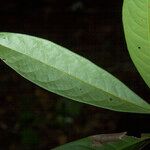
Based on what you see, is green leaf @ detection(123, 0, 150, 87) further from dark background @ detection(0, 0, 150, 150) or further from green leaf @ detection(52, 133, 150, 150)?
dark background @ detection(0, 0, 150, 150)

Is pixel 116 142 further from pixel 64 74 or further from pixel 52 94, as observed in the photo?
pixel 52 94

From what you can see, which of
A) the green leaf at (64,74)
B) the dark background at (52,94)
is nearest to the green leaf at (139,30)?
the green leaf at (64,74)

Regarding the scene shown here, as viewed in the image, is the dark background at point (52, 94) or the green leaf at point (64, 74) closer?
the green leaf at point (64, 74)

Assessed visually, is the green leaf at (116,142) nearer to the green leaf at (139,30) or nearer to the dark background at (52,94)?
the green leaf at (139,30)

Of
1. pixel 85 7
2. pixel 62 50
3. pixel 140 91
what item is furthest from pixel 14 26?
pixel 62 50

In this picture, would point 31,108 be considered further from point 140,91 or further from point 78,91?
point 78,91
